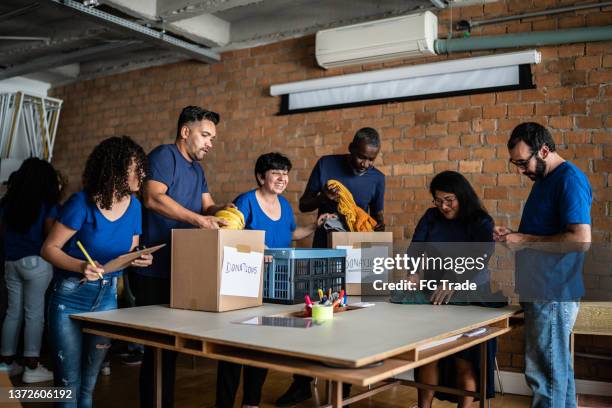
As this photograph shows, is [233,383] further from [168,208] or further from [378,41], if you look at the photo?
[378,41]

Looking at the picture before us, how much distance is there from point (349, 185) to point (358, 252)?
57cm

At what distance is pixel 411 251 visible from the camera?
10.4ft

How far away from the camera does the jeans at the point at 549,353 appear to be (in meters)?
2.51

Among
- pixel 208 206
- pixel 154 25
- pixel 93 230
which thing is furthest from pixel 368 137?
pixel 154 25

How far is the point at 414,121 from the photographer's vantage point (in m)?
4.45

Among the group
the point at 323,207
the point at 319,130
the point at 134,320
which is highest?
the point at 319,130

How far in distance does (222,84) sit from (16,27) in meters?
1.93

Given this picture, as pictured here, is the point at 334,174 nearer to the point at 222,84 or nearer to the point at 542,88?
the point at 542,88

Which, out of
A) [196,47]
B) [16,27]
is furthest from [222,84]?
[16,27]

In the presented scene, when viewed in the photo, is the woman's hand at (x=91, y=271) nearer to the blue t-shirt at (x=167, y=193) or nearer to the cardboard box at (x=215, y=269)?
the cardboard box at (x=215, y=269)

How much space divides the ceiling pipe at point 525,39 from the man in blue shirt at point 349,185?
1.18m

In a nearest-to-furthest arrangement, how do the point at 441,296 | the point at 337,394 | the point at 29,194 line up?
the point at 337,394
the point at 441,296
the point at 29,194

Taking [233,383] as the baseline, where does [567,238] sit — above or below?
above

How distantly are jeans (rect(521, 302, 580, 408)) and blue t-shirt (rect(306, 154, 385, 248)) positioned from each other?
1.30 metres
